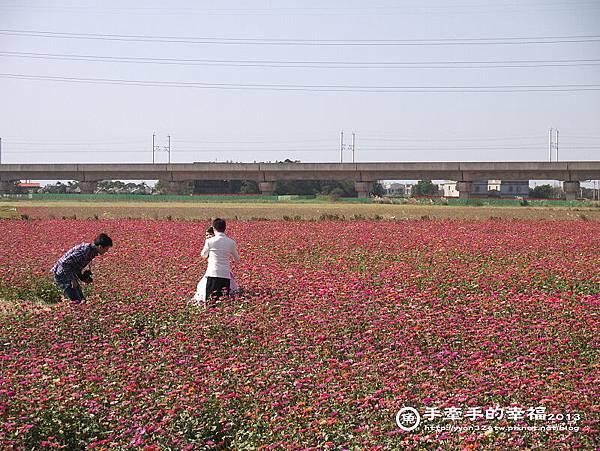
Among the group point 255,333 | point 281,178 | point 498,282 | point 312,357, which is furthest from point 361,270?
point 281,178

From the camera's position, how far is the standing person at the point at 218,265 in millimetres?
12355

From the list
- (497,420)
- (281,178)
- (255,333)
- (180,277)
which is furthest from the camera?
(281,178)

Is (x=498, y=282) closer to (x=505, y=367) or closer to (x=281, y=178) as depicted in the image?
(x=505, y=367)

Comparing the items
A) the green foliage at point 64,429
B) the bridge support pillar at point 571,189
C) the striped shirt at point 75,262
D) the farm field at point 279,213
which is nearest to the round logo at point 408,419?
the green foliage at point 64,429

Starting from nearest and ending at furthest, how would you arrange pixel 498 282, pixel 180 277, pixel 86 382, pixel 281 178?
pixel 86 382, pixel 498 282, pixel 180 277, pixel 281 178

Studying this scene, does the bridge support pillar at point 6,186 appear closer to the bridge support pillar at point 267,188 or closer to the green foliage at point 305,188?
the bridge support pillar at point 267,188

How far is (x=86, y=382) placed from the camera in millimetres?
7770

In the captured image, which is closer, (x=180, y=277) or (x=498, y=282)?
(x=498, y=282)

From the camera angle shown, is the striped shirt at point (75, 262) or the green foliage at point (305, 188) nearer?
the striped shirt at point (75, 262)

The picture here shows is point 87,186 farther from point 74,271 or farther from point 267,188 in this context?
point 74,271

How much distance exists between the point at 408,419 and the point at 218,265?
20.5 feet

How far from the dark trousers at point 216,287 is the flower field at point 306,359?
0.91 feet

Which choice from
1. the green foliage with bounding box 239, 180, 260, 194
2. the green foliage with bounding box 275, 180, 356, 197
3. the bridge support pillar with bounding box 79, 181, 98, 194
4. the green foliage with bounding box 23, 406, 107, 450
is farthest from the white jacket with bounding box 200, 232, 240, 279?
the green foliage with bounding box 275, 180, 356, 197

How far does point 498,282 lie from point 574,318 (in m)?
3.37
